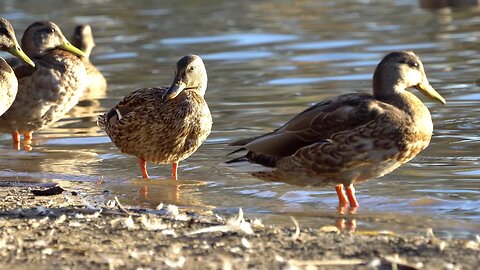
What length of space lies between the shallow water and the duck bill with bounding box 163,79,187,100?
698 mm

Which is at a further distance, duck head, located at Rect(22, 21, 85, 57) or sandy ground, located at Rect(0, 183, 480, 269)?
duck head, located at Rect(22, 21, 85, 57)

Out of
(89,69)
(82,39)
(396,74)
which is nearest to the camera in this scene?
(396,74)

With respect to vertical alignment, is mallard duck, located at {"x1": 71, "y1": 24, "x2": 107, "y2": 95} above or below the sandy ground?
below

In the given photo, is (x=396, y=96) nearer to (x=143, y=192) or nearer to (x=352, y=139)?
(x=352, y=139)

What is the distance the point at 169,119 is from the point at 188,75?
15.7 inches

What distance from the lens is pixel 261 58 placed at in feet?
53.6

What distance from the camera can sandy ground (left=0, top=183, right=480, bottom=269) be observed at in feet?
18.4

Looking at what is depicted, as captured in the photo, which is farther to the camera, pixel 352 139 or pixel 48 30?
pixel 48 30

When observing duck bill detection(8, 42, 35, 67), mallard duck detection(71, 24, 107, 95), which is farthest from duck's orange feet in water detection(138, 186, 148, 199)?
mallard duck detection(71, 24, 107, 95)

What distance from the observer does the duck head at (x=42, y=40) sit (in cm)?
1142

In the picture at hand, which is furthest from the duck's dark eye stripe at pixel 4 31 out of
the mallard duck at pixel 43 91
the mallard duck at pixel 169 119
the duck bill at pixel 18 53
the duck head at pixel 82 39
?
the duck head at pixel 82 39

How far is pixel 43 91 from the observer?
10.8 metres

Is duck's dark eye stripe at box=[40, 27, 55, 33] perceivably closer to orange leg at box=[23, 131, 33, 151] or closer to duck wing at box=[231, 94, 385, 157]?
orange leg at box=[23, 131, 33, 151]

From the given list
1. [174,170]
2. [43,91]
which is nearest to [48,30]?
[43,91]
